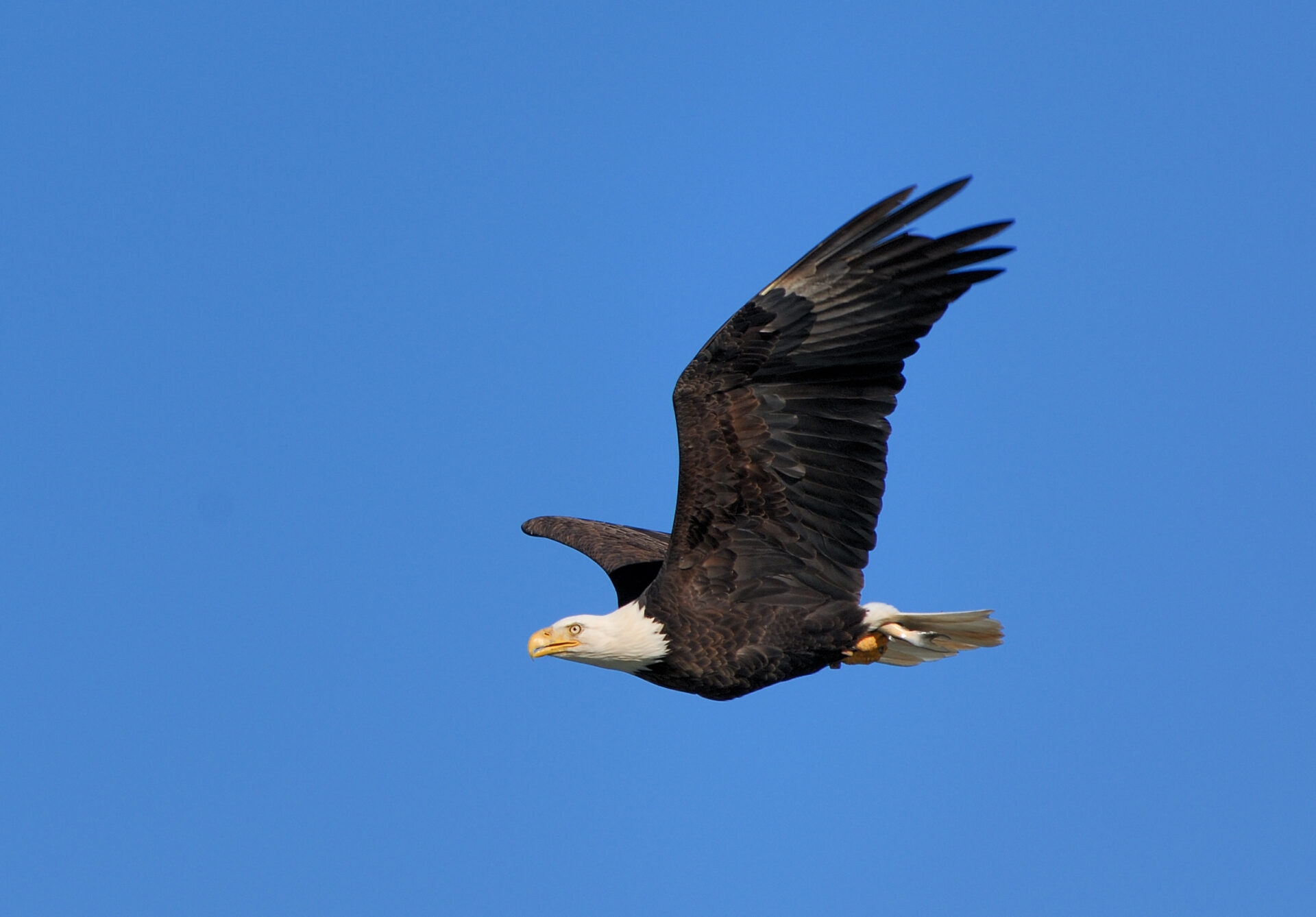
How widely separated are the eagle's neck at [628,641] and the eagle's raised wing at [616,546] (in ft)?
3.05

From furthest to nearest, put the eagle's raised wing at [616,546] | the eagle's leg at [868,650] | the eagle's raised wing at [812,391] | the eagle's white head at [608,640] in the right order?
the eagle's raised wing at [616,546] → the eagle's leg at [868,650] → the eagle's white head at [608,640] → the eagle's raised wing at [812,391]

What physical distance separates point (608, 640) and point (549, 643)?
1.01ft

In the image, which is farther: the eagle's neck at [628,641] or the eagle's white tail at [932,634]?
the eagle's white tail at [932,634]

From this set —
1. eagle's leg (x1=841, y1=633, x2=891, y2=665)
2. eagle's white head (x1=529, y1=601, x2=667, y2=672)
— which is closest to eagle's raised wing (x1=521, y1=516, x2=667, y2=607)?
eagle's white head (x1=529, y1=601, x2=667, y2=672)

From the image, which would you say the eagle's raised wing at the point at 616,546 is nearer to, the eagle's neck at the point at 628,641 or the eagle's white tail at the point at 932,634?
the eagle's neck at the point at 628,641

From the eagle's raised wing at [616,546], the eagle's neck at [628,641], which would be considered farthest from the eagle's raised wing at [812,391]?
the eagle's raised wing at [616,546]

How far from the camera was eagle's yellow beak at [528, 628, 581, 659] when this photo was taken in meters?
8.58

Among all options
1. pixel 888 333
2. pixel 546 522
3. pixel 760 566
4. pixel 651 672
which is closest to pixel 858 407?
pixel 888 333

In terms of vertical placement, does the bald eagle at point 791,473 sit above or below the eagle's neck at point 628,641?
above

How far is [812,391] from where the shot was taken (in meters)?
8.09

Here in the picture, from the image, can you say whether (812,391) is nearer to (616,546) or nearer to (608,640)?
(608,640)

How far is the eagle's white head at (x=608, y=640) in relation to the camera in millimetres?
8469

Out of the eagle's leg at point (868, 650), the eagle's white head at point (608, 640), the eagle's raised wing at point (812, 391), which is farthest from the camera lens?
the eagle's leg at point (868, 650)

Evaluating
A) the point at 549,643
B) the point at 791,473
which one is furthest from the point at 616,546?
the point at 791,473
